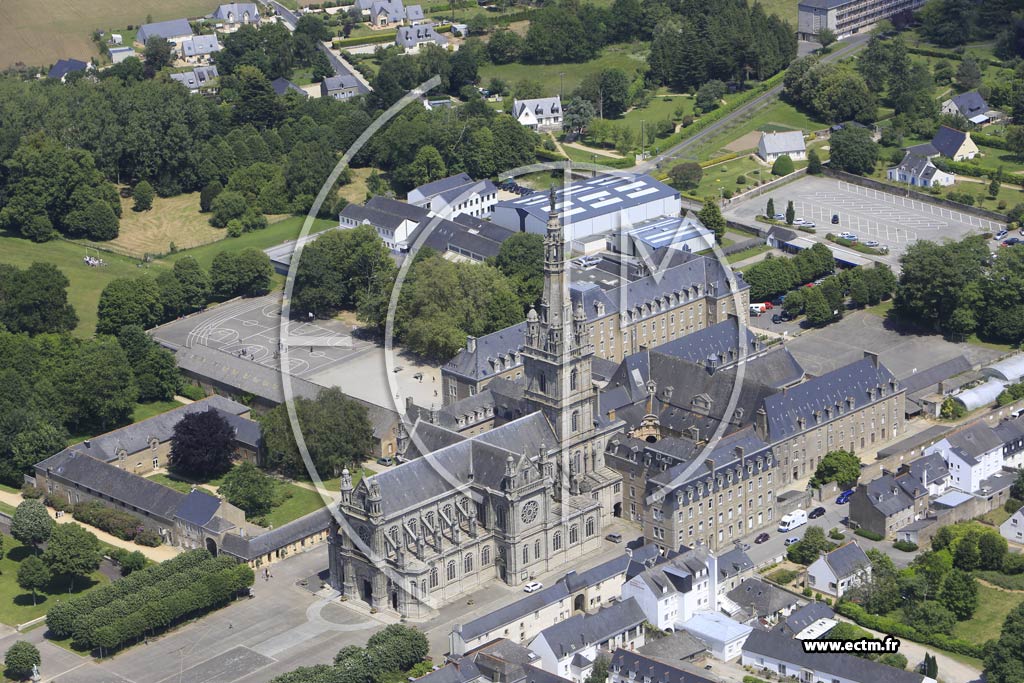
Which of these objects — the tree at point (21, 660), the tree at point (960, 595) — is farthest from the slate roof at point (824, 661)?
the tree at point (21, 660)

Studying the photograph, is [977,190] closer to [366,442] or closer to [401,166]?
[401,166]

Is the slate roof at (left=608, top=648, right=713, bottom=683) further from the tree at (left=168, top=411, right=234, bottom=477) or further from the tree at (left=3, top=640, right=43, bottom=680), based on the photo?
the tree at (left=168, top=411, right=234, bottom=477)

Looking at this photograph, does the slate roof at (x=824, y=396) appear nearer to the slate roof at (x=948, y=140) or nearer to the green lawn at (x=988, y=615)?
the green lawn at (x=988, y=615)

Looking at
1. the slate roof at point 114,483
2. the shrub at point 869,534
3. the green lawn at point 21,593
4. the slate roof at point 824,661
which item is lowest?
the shrub at point 869,534

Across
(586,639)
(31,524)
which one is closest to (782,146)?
(586,639)

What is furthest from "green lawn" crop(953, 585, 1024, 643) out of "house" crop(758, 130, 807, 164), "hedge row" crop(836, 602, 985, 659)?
"house" crop(758, 130, 807, 164)
